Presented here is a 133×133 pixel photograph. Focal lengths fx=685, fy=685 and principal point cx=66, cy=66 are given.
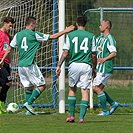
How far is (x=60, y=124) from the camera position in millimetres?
11352

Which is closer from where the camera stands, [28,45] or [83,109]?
[83,109]

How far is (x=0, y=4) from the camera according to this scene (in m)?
15.2

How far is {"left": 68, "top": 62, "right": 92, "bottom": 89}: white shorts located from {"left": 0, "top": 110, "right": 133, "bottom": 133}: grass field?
0.65 m

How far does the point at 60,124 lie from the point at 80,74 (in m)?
0.97

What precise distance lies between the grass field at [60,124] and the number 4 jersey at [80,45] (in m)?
1.09

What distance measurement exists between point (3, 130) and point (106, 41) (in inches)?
140

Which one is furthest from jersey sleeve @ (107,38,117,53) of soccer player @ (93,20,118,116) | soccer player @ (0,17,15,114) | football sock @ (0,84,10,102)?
football sock @ (0,84,10,102)

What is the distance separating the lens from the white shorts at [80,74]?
1170 centimetres

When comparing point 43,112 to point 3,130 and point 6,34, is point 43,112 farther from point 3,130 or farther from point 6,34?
point 3,130

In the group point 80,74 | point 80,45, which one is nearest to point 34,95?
point 80,74

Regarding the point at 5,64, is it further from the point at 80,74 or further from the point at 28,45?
the point at 80,74

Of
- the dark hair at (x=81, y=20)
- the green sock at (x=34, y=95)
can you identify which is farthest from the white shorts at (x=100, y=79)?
the dark hair at (x=81, y=20)

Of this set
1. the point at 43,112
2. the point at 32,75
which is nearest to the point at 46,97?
the point at 43,112

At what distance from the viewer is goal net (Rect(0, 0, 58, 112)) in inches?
570
